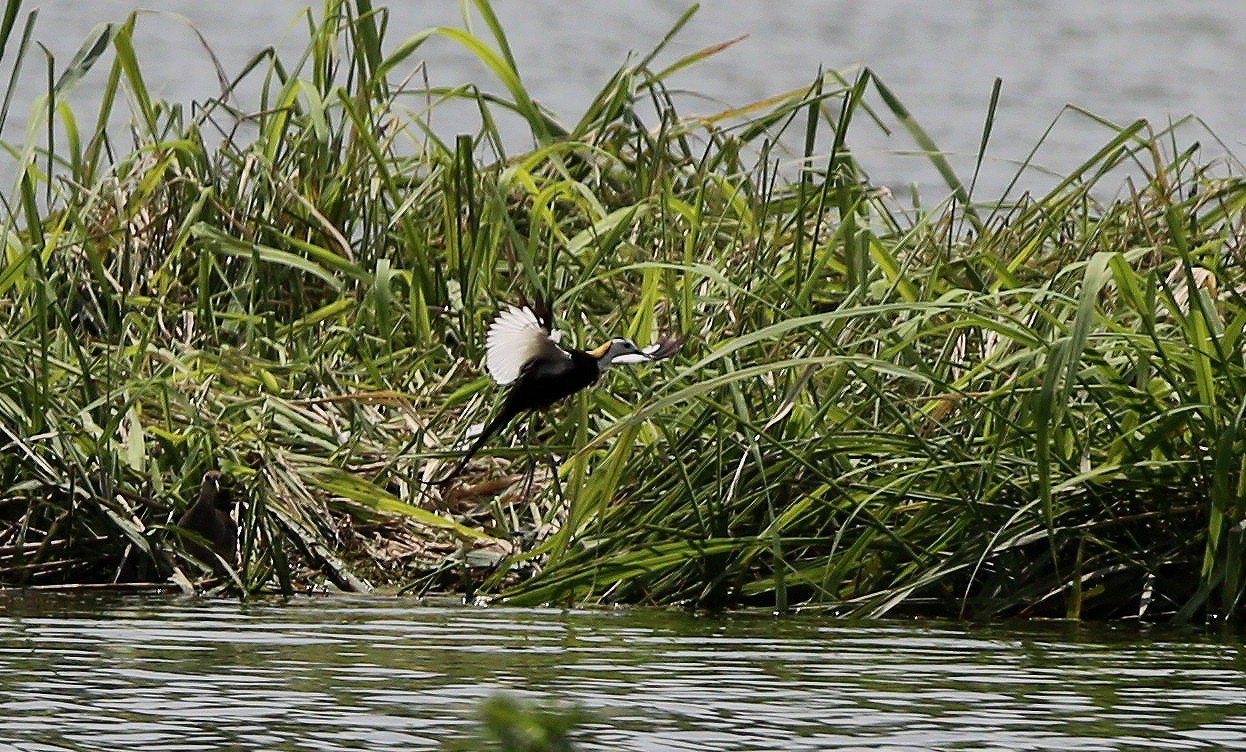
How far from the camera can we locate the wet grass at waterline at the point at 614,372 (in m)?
6.00

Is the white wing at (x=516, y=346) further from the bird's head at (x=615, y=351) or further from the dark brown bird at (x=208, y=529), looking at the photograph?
the dark brown bird at (x=208, y=529)

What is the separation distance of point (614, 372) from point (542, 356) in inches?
46.2

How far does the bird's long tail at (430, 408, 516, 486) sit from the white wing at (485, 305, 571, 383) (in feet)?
1.08

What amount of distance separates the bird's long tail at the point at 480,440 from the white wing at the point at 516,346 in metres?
0.33

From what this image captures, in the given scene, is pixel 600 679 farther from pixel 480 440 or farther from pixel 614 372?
pixel 614 372

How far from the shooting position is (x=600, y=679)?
491 cm

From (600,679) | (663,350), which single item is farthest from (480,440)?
(600,679)

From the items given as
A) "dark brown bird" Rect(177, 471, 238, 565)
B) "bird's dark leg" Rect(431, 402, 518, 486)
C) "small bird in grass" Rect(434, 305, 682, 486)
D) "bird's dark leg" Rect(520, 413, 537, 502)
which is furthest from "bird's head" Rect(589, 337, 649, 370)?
"dark brown bird" Rect(177, 471, 238, 565)

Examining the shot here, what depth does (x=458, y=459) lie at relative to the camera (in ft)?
23.1

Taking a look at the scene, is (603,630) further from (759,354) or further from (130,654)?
(759,354)

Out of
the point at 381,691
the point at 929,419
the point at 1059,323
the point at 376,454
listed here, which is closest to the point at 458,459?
the point at 376,454

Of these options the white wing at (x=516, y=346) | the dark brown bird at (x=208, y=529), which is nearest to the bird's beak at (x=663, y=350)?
the white wing at (x=516, y=346)

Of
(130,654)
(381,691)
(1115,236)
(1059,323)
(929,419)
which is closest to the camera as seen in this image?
A: (381,691)

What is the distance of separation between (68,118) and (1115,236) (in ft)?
12.2
